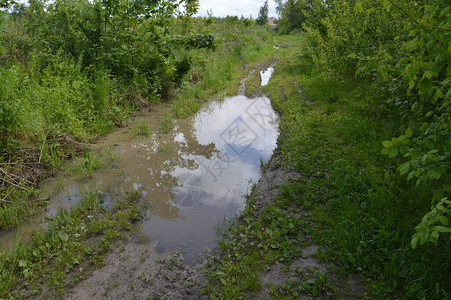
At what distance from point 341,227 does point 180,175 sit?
9.14ft

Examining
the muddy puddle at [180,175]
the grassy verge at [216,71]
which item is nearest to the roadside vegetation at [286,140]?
the grassy verge at [216,71]

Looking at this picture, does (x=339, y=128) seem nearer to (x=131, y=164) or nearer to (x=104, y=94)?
(x=131, y=164)

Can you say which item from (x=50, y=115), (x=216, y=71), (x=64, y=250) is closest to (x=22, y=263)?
(x=64, y=250)

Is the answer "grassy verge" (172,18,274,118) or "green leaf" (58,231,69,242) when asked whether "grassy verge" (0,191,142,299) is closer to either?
"green leaf" (58,231,69,242)

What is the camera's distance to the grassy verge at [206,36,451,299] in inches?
101

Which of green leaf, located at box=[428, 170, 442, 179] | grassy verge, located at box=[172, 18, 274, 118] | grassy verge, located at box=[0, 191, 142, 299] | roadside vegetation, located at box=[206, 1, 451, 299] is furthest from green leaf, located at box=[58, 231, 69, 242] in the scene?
grassy verge, located at box=[172, 18, 274, 118]

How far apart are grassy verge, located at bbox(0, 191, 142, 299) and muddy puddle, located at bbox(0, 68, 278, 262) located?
0.26 metres

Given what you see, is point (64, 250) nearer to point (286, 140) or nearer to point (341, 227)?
point (341, 227)

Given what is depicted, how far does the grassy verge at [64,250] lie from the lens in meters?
2.81

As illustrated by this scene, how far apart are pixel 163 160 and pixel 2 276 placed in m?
3.08

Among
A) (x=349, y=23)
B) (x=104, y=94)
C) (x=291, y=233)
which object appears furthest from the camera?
(x=349, y=23)

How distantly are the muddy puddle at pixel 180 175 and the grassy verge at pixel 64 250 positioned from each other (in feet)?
0.86

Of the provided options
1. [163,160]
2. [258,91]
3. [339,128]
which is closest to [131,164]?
[163,160]

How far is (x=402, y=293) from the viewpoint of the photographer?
2430 millimetres
